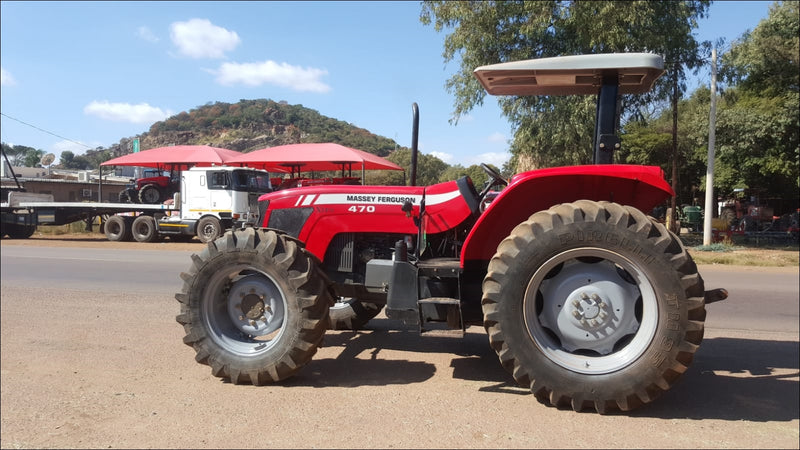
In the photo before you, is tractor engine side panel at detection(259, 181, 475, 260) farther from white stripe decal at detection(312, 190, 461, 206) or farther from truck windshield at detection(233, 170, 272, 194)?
truck windshield at detection(233, 170, 272, 194)

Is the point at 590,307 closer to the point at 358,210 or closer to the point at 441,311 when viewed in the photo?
the point at 441,311

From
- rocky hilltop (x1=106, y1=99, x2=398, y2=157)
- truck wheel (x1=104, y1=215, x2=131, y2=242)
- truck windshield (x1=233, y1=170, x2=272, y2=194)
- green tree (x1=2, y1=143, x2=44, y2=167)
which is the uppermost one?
rocky hilltop (x1=106, y1=99, x2=398, y2=157)

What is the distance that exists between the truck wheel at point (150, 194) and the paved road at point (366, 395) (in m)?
17.1

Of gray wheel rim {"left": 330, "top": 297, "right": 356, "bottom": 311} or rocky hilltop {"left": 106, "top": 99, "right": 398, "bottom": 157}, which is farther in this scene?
rocky hilltop {"left": 106, "top": 99, "right": 398, "bottom": 157}

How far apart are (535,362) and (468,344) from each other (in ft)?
5.41

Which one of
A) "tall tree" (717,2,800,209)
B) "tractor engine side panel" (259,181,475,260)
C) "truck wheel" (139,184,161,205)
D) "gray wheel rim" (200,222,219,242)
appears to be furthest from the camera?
"truck wheel" (139,184,161,205)

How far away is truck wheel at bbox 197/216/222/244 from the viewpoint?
18219 millimetres

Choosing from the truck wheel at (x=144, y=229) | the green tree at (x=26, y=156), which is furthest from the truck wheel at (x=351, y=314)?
the green tree at (x=26, y=156)

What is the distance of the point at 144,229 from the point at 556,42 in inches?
610

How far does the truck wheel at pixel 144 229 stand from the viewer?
1958cm

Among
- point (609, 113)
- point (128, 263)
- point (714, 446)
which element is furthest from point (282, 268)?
point (128, 263)

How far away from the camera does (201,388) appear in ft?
12.3

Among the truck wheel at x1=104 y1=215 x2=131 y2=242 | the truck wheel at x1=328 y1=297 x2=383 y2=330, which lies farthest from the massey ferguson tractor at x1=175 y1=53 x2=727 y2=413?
the truck wheel at x1=104 y1=215 x2=131 y2=242

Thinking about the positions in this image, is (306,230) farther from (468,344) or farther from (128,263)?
(128,263)
